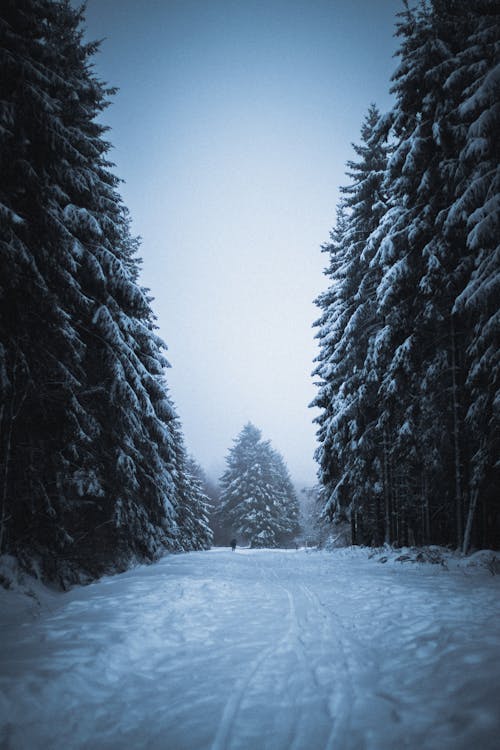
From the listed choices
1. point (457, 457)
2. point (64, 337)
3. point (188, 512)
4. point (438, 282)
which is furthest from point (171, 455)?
point (188, 512)

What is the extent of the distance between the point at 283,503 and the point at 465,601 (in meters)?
42.6

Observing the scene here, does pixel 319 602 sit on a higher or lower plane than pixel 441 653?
lower

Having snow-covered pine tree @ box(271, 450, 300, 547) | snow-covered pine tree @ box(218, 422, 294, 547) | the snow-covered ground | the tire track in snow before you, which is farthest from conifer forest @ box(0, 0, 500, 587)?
snow-covered pine tree @ box(271, 450, 300, 547)

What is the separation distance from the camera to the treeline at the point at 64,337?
26.7 ft

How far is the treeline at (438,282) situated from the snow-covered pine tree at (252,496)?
26.7 m

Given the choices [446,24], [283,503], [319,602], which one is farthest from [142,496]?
[283,503]

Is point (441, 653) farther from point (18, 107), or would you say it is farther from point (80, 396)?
point (18, 107)

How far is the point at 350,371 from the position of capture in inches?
700

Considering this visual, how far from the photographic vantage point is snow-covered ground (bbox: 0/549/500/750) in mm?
2916

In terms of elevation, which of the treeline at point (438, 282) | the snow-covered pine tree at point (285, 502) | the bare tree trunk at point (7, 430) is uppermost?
the treeline at point (438, 282)

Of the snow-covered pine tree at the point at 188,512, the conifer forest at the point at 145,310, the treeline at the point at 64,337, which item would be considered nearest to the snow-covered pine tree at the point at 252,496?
the snow-covered pine tree at the point at 188,512

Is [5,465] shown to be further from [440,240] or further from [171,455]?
[440,240]

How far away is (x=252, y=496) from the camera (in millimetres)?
42219

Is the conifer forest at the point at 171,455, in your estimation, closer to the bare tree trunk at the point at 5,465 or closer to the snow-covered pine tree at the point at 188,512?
the bare tree trunk at the point at 5,465
